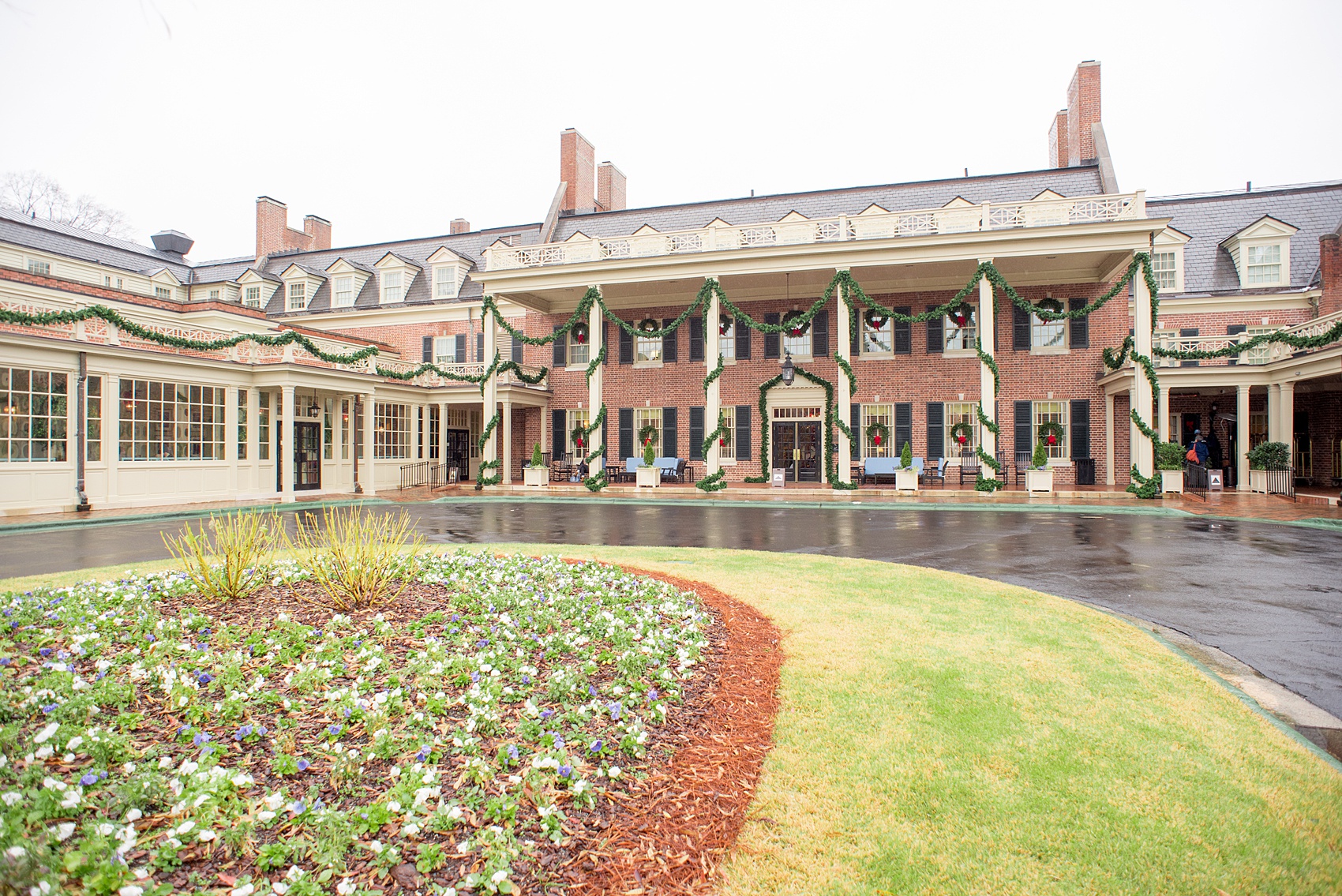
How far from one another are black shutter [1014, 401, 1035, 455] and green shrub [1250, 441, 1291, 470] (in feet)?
18.8

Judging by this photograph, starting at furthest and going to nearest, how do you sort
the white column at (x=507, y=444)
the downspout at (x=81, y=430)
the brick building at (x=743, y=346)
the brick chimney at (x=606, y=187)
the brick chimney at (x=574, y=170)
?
1. the brick chimney at (x=606, y=187)
2. the brick chimney at (x=574, y=170)
3. the white column at (x=507, y=444)
4. the brick building at (x=743, y=346)
5. the downspout at (x=81, y=430)

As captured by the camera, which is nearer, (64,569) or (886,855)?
(886,855)

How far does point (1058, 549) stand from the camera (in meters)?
10.2

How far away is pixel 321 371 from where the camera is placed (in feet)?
68.9

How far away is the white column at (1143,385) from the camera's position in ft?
63.0

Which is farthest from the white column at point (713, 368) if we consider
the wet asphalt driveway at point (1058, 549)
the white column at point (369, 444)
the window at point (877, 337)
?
the white column at point (369, 444)

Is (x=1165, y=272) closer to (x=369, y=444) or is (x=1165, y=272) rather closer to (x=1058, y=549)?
(x=1058, y=549)

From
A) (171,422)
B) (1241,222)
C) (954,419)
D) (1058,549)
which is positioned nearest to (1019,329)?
(954,419)

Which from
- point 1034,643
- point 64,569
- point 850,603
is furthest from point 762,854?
point 64,569

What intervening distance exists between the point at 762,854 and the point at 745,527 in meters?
10.8

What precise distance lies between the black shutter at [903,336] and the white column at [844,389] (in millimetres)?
2806

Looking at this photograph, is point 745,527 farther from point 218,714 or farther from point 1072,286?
point 1072,286

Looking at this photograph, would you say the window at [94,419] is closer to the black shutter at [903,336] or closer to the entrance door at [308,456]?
the entrance door at [308,456]

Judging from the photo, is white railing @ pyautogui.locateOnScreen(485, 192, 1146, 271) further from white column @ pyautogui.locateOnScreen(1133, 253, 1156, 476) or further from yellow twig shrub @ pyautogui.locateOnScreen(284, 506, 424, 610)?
yellow twig shrub @ pyautogui.locateOnScreen(284, 506, 424, 610)
